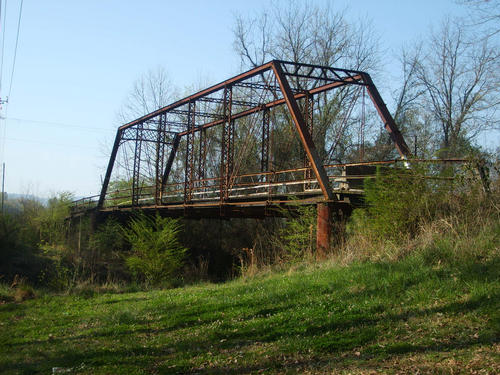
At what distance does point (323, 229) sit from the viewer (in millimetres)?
12375

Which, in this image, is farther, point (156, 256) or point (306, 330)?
point (156, 256)

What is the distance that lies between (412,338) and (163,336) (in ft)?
12.6

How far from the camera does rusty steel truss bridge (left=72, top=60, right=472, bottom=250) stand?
44.5 feet

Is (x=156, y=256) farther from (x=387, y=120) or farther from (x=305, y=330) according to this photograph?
(x=305, y=330)

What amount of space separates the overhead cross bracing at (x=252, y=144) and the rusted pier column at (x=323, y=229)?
338 millimetres

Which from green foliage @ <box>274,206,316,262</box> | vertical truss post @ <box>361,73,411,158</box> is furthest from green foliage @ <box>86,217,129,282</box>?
vertical truss post @ <box>361,73,411,158</box>

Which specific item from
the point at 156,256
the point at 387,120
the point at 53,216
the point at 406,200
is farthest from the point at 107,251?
the point at 406,200

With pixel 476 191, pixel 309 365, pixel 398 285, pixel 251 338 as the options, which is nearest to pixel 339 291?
pixel 398 285

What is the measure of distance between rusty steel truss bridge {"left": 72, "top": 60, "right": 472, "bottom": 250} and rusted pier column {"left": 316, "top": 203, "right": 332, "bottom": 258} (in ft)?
0.13

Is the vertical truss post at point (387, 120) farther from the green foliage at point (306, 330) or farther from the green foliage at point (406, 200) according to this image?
the green foliage at point (306, 330)

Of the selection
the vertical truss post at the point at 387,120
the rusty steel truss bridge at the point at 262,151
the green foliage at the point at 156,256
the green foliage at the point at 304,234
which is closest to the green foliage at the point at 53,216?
the rusty steel truss bridge at the point at 262,151

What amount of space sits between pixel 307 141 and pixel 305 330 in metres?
7.42

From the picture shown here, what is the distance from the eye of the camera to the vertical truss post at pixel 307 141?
12.4 m

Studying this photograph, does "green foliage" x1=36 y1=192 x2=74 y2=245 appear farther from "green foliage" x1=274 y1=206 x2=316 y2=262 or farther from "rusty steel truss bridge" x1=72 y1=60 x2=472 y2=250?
Answer: "green foliage" x1=274 y1=206 x2=316 y2=262
